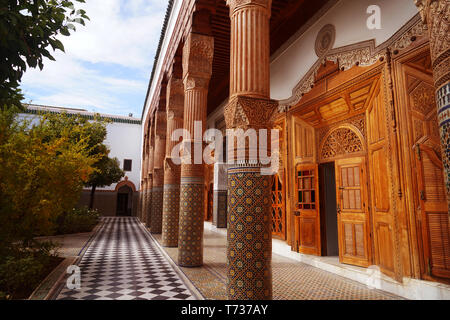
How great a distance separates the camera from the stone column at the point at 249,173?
90.4 inches

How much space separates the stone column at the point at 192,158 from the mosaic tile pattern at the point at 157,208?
3783mm

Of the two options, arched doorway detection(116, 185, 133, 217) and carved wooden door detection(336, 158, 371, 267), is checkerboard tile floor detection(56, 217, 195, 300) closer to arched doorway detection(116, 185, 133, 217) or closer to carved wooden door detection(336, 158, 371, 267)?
carved wooden door detection(336, 158, 371, 267)

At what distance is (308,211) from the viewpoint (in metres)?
4.73

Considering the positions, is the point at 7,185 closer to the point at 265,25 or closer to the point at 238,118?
the point at 238,118

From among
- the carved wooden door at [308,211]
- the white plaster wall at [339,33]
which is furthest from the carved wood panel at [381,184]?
the carved wooden door at [308,211]

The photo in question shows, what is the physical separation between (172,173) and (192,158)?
4.39ft

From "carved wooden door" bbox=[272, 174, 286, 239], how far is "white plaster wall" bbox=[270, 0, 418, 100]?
163 centimetres

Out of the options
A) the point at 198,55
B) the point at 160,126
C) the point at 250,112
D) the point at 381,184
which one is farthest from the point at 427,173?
the point at 160,126

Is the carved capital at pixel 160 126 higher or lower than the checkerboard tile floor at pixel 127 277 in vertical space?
higher

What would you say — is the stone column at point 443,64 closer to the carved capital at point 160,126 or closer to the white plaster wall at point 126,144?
the carved capital at point 160,126

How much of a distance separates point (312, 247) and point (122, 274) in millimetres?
2906

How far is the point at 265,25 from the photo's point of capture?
2.72 meters

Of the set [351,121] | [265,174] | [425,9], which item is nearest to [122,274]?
[265,174]

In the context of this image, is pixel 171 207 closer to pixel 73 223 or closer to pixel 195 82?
pixel 195 82
